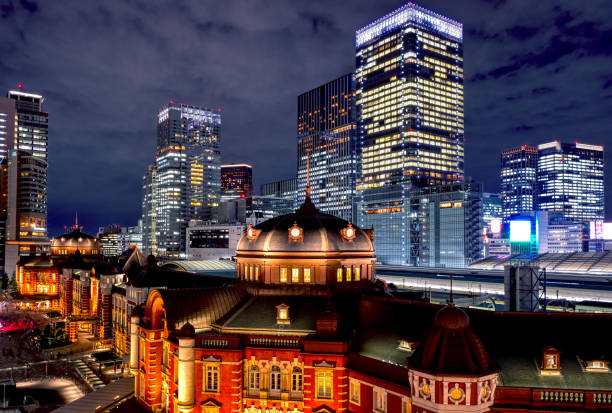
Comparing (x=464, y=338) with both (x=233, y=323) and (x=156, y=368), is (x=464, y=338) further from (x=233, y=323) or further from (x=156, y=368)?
(x=156, y=368)

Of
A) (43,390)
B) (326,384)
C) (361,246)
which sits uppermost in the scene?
(361,246)

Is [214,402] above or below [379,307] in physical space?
below

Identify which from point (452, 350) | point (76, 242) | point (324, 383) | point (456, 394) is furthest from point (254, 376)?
point (76, 242)

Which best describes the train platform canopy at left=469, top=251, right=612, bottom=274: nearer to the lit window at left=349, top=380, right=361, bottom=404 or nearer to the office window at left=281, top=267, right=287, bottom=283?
the office window at left=281, top=267, right=287, bottom=283

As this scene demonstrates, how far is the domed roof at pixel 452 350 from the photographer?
28.8 meters

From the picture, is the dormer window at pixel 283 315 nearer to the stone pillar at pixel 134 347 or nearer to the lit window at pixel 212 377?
the lit window at pixel 212 377

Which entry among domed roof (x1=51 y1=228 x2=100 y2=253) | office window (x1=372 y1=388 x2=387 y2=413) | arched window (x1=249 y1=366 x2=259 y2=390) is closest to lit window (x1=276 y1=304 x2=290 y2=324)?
arched window (x1=249 y1=366 x2=259 y2=390)

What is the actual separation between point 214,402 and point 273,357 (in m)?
6.32

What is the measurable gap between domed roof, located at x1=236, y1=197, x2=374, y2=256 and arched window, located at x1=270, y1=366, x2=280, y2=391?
40.0 feet

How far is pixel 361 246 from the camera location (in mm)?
51219

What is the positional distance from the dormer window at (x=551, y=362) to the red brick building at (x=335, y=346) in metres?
0.06

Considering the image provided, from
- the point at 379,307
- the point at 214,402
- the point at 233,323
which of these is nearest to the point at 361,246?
the point at 379,307

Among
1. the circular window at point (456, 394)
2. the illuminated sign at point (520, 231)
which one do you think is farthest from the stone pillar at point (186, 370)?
the illuminated sign at point (520, 231)

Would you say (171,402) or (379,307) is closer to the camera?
(379,307)
